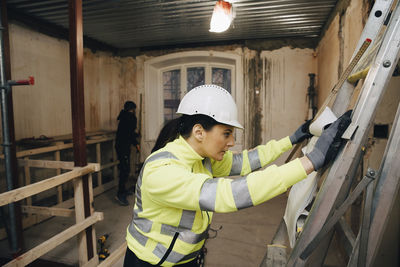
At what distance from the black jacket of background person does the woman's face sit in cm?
343

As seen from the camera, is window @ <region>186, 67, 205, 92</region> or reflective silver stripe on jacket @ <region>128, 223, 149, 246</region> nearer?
reflective silver stripe on jacket @ <region>128, 223, 149, 246</region>

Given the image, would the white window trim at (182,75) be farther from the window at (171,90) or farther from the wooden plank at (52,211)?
the wooden plank at (52,211)

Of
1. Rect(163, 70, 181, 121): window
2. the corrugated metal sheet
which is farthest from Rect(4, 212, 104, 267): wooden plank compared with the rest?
Rect(163, 70, 181, 121): window

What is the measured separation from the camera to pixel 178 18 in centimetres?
379

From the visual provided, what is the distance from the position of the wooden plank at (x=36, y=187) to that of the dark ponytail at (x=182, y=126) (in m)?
1.11

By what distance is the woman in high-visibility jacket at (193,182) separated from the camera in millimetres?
920

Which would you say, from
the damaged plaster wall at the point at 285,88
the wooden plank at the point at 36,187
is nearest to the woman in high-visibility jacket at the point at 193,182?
the wooden plank at the point at 36,187

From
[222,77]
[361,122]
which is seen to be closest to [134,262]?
[361,122]

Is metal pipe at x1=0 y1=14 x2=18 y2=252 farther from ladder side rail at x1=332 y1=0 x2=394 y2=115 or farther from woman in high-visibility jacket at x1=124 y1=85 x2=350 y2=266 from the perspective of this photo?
ladder side rail at x1=332 y1=0 x2=394 y2=115

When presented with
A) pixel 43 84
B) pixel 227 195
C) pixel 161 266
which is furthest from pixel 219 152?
pixel 43 84

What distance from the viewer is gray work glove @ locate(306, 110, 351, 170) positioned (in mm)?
886

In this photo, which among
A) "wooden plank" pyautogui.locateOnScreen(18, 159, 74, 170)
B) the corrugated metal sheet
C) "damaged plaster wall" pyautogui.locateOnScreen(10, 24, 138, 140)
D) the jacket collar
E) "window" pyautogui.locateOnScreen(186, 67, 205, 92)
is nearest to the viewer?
the jacket collar

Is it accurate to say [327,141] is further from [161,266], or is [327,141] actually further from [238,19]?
[238,19]

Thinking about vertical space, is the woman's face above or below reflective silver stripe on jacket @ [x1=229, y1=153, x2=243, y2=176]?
above
